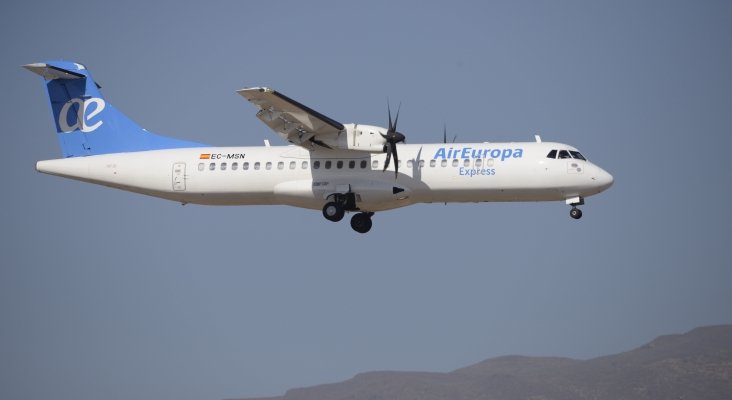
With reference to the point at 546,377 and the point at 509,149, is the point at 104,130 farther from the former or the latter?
the point at 546,377

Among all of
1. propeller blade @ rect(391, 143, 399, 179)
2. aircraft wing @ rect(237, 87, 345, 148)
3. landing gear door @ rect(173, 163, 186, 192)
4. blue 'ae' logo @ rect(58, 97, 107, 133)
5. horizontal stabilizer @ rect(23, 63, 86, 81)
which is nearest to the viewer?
aircraft wing @ rect(237, 87, 345, 148)

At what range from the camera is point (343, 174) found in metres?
34.2

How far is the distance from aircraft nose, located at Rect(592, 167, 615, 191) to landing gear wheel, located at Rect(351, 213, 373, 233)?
7558 mm

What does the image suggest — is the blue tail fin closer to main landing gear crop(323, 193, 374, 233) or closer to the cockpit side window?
main landing gear crop(323, 193, 374, 233)

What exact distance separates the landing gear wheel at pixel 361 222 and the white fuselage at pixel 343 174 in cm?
134

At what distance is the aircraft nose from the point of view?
32.9 m

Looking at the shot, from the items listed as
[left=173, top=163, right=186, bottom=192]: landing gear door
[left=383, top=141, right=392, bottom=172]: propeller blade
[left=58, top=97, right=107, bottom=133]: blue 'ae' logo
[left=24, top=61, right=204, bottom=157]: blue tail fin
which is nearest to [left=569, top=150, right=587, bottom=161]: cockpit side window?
[left=383, top=141, right=392, bottom=172]: propeller blade

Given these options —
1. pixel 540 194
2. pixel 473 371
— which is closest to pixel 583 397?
pixel 473 371

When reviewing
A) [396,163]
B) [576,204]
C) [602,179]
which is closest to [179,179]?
[396,163]

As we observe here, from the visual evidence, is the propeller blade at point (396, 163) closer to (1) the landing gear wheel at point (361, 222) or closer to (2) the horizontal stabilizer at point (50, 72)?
(1) the landing gear wheel at point (361, 222)

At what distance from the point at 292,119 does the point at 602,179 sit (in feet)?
30.9

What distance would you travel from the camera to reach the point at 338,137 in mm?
33656

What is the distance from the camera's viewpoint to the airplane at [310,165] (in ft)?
108

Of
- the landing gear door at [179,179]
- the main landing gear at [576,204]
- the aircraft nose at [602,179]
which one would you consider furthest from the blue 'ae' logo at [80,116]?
the aircraft nose at [602,179]
